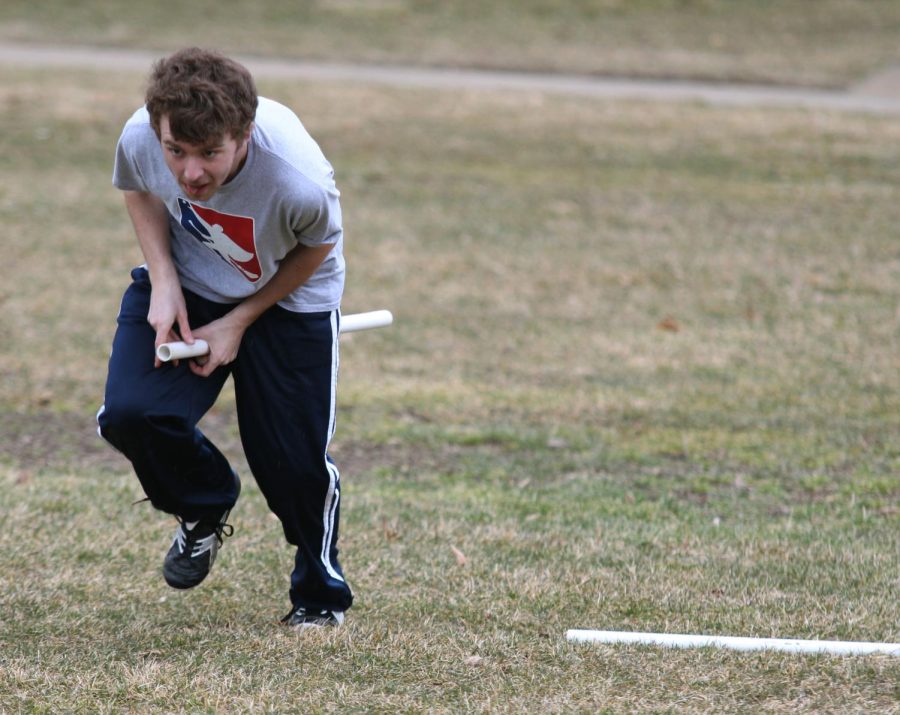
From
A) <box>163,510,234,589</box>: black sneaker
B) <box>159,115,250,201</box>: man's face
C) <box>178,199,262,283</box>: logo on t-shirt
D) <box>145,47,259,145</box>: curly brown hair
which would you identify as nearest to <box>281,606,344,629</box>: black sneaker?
<box>163,510,234,589</box>: black sneaker

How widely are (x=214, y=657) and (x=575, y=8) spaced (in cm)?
2150

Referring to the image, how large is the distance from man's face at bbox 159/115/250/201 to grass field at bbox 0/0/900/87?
16457 millimetres

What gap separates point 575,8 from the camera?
23953mm

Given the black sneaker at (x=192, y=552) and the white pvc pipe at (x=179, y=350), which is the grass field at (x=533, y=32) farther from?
the white pvc pipe at (x=179, y=350)

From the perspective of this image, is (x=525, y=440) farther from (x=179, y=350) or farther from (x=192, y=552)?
(x=179, y=350)

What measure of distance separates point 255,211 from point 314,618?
1.39 meters

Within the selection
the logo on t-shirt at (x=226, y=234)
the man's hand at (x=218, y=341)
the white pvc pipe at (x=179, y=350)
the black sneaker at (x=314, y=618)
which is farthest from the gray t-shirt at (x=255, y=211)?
the black sneaker at (x=314, y=618)

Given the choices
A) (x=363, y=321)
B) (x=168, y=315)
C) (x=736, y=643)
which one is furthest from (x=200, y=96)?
(x=736, y=643)

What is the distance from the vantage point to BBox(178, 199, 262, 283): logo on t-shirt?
382 cm

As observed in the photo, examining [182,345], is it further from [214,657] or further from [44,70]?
[44,70]

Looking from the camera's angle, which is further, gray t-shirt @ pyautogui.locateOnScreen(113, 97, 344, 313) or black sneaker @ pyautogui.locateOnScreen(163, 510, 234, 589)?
black sneaker @ pyautogui.locateOnScreen(163, 510, 234, 589)

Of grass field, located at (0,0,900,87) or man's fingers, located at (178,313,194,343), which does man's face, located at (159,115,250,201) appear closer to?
man's fingers, located at (178,313,194,343)

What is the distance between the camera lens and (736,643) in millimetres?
4070

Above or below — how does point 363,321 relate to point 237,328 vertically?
A: below
